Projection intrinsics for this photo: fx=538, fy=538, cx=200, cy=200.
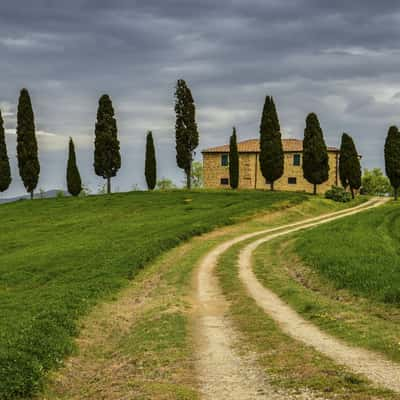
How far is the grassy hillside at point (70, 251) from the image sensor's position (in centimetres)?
1412

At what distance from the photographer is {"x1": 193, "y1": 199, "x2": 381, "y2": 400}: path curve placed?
32.9ft

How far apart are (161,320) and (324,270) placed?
9432 mm

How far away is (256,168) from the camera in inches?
3516

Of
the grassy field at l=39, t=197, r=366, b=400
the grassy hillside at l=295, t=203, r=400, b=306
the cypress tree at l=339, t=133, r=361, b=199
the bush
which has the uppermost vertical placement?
the cypress tree at l=339, t=133, r=361, b=199

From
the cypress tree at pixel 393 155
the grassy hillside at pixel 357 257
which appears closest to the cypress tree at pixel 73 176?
the cypress tree at pixel 393 155

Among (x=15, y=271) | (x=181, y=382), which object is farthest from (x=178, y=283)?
(x=181, y=382)

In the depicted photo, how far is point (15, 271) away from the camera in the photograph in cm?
2919

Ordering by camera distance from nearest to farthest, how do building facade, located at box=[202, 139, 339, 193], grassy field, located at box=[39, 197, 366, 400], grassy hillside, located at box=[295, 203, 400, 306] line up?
1. grassy field, located at box=[39, 197, 366, 400]
2. grassy hillside, located at box=[295, 203, 400, 306]
3. building facade, located at box=[202, 139, 339, 193]

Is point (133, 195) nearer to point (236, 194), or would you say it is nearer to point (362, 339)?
point (236, 194)

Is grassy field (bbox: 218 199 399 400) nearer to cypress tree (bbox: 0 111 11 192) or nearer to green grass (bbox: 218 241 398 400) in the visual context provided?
green grass (bbox: 218 241 398 400)

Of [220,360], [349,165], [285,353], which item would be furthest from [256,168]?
[220,360]

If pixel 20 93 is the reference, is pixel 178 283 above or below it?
below

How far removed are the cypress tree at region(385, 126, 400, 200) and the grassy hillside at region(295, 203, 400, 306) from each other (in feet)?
126

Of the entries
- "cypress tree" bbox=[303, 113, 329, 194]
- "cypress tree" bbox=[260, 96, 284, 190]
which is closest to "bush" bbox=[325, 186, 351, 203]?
"cypress tree" bbox=[303, 113, 329, 194]
